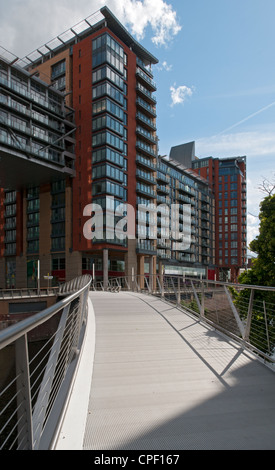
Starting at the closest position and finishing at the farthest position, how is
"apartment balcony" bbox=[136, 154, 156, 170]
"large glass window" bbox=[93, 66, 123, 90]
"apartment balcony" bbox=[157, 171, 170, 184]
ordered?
"large glass window" bbox=[93, 66, 123, 90], "apartment balcony" bbox=[136, 154, 156, 170], "apartment balcony" bbox=[157, 171, 170, 184]

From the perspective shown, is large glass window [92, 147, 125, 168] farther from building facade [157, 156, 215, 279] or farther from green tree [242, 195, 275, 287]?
green tree [242, 195, 275, 287]

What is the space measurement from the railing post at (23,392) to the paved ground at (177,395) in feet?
3.26

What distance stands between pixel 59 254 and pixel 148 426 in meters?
45.7

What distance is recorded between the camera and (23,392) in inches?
73.8

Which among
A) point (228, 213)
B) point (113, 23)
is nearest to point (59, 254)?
point (113, 23)

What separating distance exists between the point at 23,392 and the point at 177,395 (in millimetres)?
2522

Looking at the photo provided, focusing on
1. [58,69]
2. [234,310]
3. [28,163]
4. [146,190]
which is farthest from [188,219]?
[234,310]

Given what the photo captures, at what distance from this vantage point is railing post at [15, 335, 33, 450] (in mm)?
1830

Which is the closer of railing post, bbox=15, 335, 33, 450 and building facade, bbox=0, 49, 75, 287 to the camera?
railing post, bbox=15, 335, 33, 450

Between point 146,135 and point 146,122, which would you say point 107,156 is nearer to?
Result: point 146,135

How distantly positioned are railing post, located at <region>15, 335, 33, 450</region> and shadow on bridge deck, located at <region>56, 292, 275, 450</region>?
90 centimetres

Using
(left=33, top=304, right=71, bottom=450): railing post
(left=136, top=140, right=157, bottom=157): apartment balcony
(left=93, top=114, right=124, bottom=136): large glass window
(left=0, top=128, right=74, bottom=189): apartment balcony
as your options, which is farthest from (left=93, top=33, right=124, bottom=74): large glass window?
(left=33, top=304, right=71, bottom=450): railing post

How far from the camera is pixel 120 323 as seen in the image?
26.7 feet
